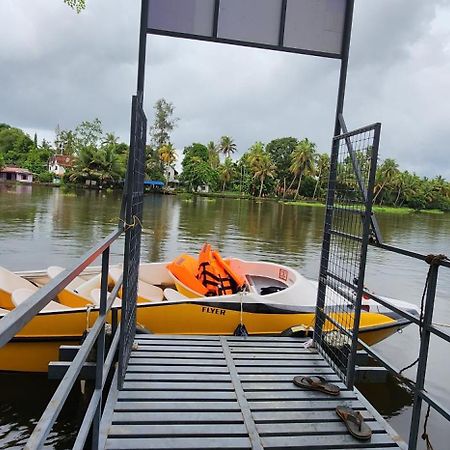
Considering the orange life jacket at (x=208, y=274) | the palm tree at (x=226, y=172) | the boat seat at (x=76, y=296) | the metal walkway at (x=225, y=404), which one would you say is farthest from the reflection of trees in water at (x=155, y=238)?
the palm tree at (x=226, y=172)

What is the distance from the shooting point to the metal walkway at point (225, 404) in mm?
2678

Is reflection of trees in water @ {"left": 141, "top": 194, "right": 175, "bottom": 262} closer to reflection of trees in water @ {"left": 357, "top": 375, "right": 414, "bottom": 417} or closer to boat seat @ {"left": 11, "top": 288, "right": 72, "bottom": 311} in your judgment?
boat seat @ {"left": 11, "top": 288, "right": 72, "bottom": 311}

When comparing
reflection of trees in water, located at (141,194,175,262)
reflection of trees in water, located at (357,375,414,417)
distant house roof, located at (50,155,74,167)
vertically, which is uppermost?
distant house roof, located at (50,155,74,167)

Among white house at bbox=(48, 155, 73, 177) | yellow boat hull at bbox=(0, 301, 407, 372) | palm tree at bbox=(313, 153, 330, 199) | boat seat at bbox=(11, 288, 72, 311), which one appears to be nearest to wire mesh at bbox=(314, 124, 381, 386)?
yellow boat hull at bbox=(0, 301, 407, 372)

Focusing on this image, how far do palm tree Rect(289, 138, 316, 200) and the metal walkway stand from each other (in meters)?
55.3

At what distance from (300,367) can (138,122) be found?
2.41 metres

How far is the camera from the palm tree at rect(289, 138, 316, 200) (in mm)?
57594

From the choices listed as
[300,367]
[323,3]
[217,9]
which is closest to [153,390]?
[300,367]

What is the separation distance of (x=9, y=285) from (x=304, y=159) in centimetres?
5493

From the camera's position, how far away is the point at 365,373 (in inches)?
141

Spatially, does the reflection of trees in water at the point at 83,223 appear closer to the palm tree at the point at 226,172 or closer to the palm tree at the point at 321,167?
the palm tree at the point at 321,167

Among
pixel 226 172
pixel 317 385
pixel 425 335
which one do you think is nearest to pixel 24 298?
pixel 317 385

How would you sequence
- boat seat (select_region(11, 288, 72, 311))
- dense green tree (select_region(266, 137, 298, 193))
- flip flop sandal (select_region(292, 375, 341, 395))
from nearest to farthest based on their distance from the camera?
1. flip flop sandal (select_region(292, 375, 341, 395))
2. boat seat (select_region(11, 288, 72, 311))
3. dense green tree (select_region(266, 137, 298, 193))

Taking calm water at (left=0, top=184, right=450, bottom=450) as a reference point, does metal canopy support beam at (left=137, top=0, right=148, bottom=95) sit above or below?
above
